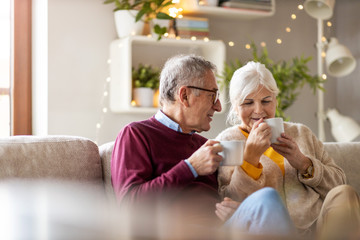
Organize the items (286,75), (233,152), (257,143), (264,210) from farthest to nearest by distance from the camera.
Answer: (286,75), (257,143), (233,152), (264,210)

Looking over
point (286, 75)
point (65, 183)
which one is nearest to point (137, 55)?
point (286, 75)

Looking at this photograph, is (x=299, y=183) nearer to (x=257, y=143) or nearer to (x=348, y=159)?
(x=257, y=143)

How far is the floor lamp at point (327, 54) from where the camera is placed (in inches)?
130

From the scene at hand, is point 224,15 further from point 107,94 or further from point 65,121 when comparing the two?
point 65,121

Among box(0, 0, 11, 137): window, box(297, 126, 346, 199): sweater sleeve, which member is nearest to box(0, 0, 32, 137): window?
box(0, 0, 11, 137): window

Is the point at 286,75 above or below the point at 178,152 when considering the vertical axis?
above

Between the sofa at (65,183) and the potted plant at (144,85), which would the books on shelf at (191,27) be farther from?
the sofa at (65,183)

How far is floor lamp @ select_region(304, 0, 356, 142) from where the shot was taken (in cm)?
331

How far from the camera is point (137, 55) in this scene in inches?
120

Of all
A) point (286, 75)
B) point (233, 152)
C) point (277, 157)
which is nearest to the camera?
point (233, 152)

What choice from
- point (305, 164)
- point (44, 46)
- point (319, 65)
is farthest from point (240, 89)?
point (319, 65)

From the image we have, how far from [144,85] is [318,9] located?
130 cm

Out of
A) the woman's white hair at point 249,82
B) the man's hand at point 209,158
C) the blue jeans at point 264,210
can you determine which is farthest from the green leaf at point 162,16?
the blue jeans at point 264,210

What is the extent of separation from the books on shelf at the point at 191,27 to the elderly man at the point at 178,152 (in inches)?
59.5
